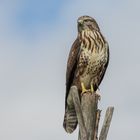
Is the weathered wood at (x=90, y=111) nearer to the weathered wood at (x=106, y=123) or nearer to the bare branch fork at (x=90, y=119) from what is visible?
the bare branch fork at (x=90, y=119)

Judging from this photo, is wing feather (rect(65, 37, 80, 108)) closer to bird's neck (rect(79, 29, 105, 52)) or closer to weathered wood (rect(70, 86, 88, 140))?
bird's neck (rect(79, 29, 105, 52))

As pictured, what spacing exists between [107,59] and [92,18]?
4.35 ft

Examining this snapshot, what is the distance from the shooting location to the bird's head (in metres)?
11.6

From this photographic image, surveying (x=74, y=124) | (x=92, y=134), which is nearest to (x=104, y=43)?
(x=74, y=124)

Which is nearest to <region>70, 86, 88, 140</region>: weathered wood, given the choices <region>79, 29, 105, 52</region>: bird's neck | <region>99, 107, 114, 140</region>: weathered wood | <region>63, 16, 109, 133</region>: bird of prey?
<region>99, 107, 114, 140</region>: weathered wood

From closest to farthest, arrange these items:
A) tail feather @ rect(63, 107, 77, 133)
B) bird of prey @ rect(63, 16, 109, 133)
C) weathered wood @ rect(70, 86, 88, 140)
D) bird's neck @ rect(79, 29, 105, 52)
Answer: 1. weathered wood @ rect(70, 86, 88, 140)
2. tail feather @ rect(63, 107, 77, 133)
3. bird of prey @ rect(63, 16, 109, 133)
4. bird's neck @ rect(79, 29, 105, 52)

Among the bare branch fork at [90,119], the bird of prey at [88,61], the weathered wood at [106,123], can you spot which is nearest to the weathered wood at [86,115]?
the bare branch fork at [90,119]

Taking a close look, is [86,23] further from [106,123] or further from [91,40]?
[106,123]

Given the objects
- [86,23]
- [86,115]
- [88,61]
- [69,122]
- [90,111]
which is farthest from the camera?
[86,23]

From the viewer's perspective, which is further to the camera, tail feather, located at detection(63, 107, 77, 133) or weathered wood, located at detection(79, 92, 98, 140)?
tail feather, located at detection(63, 107, 77, 133)

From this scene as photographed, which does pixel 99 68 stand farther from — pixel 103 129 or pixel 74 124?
pixel 103 129

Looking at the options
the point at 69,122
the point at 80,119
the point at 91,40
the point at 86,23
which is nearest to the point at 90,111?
the point at 80,119

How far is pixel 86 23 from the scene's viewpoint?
38.4ft

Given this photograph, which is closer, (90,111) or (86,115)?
(86,115)
